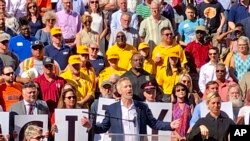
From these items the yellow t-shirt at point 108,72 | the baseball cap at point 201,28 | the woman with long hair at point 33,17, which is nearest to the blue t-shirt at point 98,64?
the yellow t-shirt at point 108,72

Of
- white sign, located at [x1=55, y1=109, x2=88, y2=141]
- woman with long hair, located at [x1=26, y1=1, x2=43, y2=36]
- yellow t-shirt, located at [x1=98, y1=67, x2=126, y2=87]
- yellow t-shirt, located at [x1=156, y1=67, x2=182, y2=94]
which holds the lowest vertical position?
white sign, located at [x1=55, y1=109, x2=88, y2=141]

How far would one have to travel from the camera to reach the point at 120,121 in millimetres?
16422

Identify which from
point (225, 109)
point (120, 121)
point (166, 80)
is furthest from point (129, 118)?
point (166, 80)

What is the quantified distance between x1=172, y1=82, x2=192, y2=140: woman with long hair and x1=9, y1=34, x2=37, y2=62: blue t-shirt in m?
3.93

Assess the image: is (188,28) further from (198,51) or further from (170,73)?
(170,73)

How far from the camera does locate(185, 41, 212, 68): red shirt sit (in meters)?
21.8

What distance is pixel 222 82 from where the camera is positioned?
65.0 ft

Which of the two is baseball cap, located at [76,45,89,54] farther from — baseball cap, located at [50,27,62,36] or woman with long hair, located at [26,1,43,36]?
woman with long hair, located at [26,1,43,36]

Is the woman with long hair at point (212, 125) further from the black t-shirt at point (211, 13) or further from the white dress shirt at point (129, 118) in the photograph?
the black t-shirt at point (211, 13)

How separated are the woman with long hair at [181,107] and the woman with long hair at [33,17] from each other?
16.7 feet

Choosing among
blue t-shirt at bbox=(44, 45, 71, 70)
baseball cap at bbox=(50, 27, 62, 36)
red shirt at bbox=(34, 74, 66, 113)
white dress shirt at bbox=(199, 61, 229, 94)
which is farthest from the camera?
baseball cap at bbox=(50, 27, 62, 36)

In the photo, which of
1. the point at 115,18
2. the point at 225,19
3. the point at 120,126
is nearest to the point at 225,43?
the point at 225,19

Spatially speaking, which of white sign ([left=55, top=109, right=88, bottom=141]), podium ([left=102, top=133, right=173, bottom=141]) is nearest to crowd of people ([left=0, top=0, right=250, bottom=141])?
white sign ([left=55, top=109, right=88, bottom=141])

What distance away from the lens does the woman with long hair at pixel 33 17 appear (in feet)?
74.3
